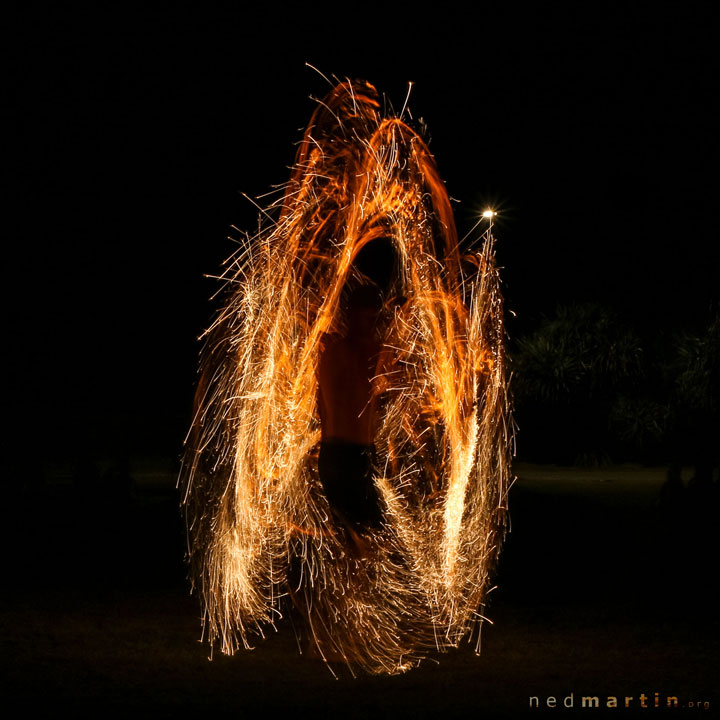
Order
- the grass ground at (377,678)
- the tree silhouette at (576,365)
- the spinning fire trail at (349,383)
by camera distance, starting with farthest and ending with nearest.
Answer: the tree silhouette at (576,365)
the spinning fire trail at (349,383)
the grass ground at (377,678)

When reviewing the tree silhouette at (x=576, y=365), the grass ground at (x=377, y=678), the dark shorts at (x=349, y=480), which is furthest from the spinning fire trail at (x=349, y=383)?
the tree silhouette at (x=576, y=365)

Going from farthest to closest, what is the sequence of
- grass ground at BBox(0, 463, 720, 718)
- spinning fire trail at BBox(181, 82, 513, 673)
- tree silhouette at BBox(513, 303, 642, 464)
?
tree silhouette at BBox(513, 303, 642, 464) < spinning fire trail at BBox(181, 82, 513, 673) < grass ground at BBox(0, 463, 720, 718)

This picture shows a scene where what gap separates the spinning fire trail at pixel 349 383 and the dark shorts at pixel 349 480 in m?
0.05

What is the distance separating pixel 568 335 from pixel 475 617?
538 inches

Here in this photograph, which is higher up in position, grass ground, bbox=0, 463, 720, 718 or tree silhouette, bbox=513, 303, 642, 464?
tree silhouette, bbox=513, 303, 642, 464

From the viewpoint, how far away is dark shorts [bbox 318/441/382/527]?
759 cm

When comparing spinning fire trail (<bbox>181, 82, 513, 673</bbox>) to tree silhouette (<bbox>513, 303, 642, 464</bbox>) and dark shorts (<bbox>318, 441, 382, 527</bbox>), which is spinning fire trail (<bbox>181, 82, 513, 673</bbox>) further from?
tree silhouette (<bbox>513, 303, 642, 464</bbox>)

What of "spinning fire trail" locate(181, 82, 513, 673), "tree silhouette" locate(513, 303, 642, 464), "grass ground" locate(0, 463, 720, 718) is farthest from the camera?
"tree silhouette" locate(513, 303, 642, 464)

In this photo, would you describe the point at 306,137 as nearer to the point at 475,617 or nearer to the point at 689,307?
the point at 475,617

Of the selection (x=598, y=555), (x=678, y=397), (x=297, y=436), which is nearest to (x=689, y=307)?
(x=678, y=397)

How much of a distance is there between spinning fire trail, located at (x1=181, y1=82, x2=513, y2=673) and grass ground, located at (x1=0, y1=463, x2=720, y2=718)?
1.27ft

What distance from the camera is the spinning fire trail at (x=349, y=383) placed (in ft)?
24.3

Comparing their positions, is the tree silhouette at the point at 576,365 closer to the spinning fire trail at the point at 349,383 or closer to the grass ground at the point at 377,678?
the grass ground at the point at 377,678

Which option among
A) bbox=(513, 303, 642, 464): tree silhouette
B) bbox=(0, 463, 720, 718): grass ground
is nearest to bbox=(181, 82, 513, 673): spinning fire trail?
bbox=(0, 463, 720, 718): grass ground
